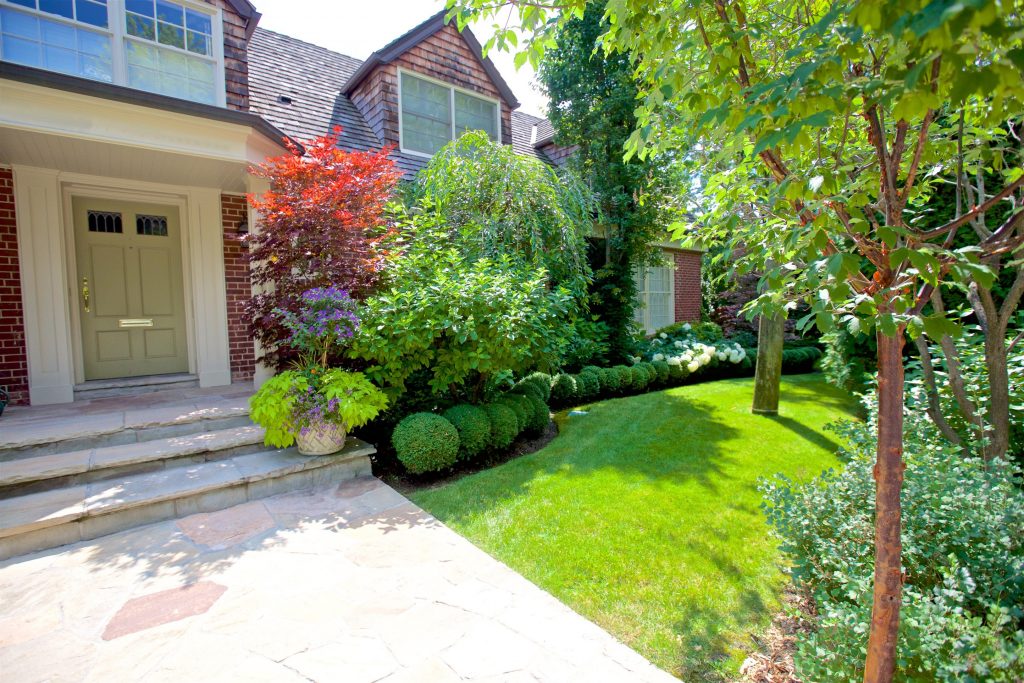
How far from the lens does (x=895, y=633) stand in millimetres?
1679

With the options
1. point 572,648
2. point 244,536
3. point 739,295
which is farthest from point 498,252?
point 739,295

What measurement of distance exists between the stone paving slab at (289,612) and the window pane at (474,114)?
26.7 feet

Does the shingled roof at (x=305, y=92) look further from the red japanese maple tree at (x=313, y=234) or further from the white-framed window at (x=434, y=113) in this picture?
the red japanese maple tree at (x=313, y=234)

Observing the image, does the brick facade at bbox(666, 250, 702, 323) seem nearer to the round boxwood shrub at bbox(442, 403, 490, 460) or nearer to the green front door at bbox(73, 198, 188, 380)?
the round boxwood shrub at bbox(442, 403, 490, 460)

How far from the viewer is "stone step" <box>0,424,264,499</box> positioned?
3.55m

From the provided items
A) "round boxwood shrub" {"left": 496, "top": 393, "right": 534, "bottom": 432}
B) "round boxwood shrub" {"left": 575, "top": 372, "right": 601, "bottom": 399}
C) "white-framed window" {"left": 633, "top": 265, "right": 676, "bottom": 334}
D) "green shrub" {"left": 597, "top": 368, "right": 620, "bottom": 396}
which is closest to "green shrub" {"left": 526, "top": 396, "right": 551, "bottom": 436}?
"round boxwood shrub" {"left": 496, "top": 393, "right": 534, "bottom": 432}

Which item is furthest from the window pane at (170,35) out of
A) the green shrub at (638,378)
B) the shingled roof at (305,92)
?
the green shrub at (638,378)

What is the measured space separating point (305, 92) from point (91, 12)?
369 cm

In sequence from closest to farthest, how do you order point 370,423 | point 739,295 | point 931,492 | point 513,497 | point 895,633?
point 895,633 < point 931,492 < point 513,497 < point 370,423 < point 739,295

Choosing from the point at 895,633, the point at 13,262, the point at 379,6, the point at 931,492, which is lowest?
the point at 895,633

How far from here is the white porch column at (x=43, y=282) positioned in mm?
5352

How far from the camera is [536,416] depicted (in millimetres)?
5750

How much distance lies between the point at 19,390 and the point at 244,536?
4.19 metres

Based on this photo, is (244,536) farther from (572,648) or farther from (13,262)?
(13,262)
